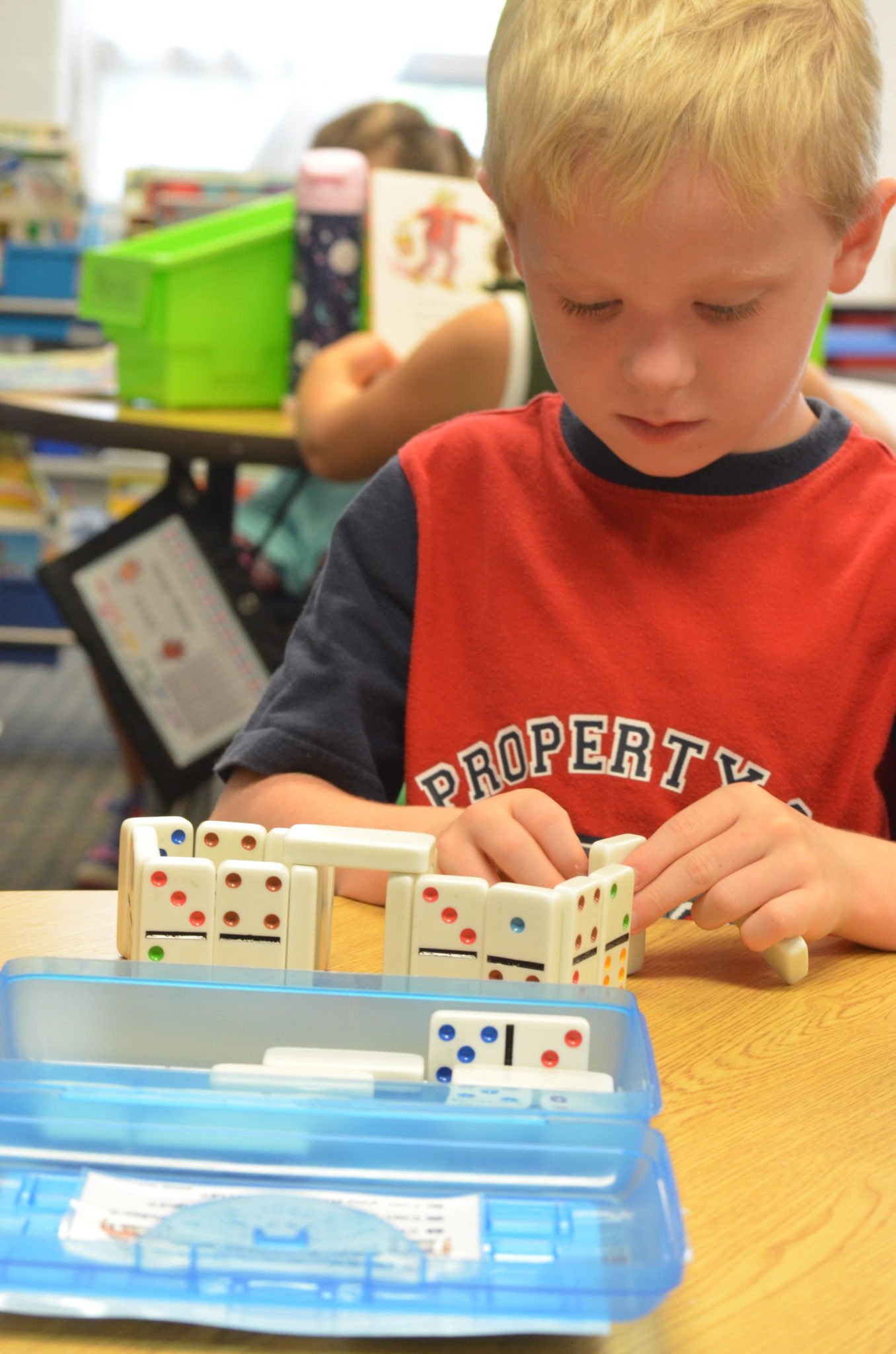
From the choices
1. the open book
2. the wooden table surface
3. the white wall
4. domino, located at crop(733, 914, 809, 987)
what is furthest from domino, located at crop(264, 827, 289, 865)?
the white wall

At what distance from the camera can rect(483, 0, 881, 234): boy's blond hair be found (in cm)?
72

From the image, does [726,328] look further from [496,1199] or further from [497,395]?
[497,395]

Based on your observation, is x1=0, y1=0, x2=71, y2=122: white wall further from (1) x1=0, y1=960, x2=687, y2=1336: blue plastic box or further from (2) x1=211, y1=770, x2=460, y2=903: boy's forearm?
(1) x1=0, y1=960, x2=687, y2=1336: blue plastic box

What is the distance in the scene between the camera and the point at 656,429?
0.82 metres

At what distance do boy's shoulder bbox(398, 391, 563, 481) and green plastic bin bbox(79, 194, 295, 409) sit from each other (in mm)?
1350

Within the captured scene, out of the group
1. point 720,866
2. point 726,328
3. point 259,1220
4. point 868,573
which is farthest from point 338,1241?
point 868,573

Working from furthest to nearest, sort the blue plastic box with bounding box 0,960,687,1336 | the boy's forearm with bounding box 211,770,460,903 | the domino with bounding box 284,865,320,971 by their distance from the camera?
the boy's forearm with bounding box 211,770,460,903
the domino with bounding box 284,865,320,971
the blue plastic box with bounding box 0,960,687,1336

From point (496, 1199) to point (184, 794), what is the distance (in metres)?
2.03

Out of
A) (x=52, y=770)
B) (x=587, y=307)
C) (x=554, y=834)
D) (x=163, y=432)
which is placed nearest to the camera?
(x=554, y=834)

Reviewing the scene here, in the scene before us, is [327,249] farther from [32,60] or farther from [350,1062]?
[32,60]

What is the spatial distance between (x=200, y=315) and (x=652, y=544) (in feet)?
4.95

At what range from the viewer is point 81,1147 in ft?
1.39

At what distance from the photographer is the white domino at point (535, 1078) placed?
1.55ft

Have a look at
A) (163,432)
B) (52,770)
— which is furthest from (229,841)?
(52,770)
